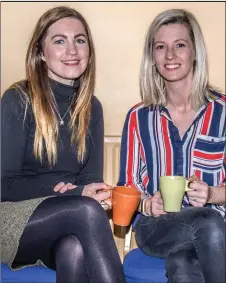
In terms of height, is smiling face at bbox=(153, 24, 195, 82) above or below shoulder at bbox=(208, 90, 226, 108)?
above

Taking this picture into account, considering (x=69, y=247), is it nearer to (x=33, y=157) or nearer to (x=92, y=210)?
(x=92, y=210)

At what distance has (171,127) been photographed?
5.68ft

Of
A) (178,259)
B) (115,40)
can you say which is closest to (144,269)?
(178,259)

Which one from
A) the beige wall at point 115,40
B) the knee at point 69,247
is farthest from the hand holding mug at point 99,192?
the beige wall at point 115,40

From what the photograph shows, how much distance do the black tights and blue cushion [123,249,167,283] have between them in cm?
18

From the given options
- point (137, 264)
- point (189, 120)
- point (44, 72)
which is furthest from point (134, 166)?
point (44, 72)

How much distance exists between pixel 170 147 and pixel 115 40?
0.59m

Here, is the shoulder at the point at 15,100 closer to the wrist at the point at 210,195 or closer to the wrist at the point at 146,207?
the wrist at the point at 146,207

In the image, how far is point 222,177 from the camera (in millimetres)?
1688

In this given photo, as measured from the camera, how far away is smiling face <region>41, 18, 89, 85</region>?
1.70m

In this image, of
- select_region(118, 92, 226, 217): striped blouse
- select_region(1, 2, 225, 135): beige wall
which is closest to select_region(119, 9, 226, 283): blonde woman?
select_region(118, 92, 226, 217): striped blouse

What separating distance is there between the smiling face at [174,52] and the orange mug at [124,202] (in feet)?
1.68

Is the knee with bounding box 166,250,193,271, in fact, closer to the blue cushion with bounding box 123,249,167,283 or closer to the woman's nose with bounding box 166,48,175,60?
the blue cushion with bounding box 123,249,167,283

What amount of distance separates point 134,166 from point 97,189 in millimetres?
304
